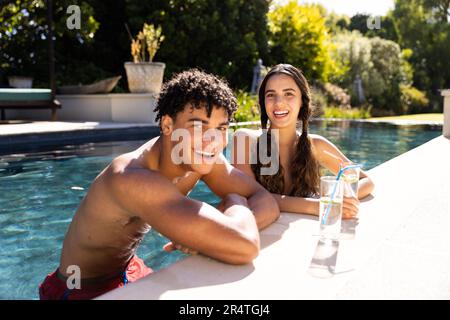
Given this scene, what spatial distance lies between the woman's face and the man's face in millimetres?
1095

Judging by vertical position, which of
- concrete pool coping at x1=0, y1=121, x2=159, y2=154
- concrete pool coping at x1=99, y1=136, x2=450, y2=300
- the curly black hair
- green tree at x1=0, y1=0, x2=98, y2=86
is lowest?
concrete pool coping at x1=0, y1=121, x2=159, y2=154

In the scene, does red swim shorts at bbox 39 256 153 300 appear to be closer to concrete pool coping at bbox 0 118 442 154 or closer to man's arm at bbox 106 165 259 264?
man's arm at bbox 106 165 259 264

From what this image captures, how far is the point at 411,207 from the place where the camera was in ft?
8.48

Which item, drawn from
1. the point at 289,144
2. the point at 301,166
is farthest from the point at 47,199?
the point at 301,166

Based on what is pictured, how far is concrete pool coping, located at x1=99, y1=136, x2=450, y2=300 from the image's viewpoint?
1447 mm

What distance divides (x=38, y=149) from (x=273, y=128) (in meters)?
5.66

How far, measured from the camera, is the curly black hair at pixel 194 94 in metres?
1.80

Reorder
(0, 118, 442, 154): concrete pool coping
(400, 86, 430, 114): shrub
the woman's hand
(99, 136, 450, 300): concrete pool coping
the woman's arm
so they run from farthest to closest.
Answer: (400, 86, 430, 114): shrub
(0, 118, 442, 154): concrete pool coping
the woman's arm
the woman's hand
(99, 136, 450, 300): concrete pool coping

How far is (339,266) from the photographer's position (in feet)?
5.58

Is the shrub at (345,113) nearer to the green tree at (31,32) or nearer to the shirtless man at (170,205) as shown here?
the green tree at (31,32)

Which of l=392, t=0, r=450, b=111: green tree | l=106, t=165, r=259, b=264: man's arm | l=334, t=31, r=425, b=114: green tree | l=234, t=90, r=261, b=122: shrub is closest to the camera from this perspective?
l=106, t=165, r=259, b=264: man's arm

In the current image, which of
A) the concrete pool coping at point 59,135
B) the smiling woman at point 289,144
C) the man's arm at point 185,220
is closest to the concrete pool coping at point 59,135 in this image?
the concrete pool coping at point 59,135

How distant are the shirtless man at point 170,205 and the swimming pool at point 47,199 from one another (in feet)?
3.38

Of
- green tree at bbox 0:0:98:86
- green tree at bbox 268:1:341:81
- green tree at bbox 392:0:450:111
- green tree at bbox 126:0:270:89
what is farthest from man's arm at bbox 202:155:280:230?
green tree at bbox 392:0:450:111
